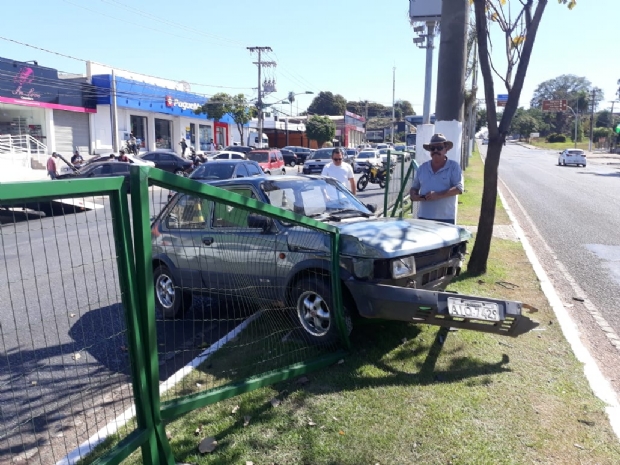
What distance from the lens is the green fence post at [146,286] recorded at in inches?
110

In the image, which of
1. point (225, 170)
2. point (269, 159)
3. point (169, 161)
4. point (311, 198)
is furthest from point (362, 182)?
point (311, 198)

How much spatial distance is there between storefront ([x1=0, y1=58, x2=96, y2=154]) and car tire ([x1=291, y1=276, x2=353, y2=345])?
101ft

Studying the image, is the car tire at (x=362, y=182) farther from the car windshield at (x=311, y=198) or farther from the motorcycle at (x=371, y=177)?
the car windshield at (x=311, y=198)

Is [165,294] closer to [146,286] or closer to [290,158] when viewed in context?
[146,286]

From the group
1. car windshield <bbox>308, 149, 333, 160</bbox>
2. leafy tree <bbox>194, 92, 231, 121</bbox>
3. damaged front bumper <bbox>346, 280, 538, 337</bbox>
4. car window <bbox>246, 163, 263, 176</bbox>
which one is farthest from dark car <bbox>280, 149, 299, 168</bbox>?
damaged front bumper <bbox>346, 280, 538, 337</bbox>

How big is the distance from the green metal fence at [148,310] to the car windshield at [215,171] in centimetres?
1180

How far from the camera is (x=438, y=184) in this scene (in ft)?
21.9

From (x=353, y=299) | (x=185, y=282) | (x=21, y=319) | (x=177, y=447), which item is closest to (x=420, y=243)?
(x=353, y=299)

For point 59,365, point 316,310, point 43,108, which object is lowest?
point 59,365

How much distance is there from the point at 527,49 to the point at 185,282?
209 inches

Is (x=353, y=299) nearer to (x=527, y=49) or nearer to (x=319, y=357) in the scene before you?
(x=319, y=357)

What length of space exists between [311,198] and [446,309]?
2076 millimetres

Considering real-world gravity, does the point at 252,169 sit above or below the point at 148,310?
below

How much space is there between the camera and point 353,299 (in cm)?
471
